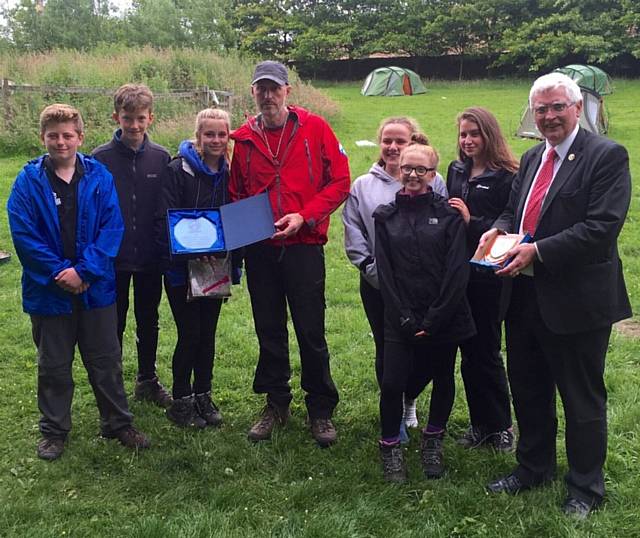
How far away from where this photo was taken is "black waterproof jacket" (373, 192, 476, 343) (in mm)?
3691

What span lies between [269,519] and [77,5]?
46.4 m

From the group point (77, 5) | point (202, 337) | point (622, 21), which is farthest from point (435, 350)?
point (77, 5)

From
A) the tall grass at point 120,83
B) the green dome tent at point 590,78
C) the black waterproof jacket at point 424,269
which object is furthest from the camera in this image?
the green dome tent at point 590,78

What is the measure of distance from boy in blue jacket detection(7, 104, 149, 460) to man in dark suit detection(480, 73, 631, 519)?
226cm

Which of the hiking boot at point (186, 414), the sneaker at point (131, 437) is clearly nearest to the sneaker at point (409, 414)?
the hiking boot at point (186, 414)

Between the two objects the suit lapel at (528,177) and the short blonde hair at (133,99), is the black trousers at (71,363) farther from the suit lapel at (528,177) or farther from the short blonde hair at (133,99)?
the suit lapel at (528,177)

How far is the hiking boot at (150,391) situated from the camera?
16.1 ft

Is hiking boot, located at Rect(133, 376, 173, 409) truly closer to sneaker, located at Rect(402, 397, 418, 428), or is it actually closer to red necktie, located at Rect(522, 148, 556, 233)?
sneaker, located at Rect(402, 397, 418, 428)

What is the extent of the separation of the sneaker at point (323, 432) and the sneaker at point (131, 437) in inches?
41.3

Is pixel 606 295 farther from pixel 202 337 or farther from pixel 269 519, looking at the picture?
pixel 202 337

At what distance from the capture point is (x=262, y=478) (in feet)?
12.9

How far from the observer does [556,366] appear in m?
3.49

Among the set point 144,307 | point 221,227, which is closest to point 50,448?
point 144,307

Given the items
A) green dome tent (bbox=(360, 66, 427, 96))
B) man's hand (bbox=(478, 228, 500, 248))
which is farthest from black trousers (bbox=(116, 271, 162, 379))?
green dome tent (bbox=(360, 66, 427, 96))
